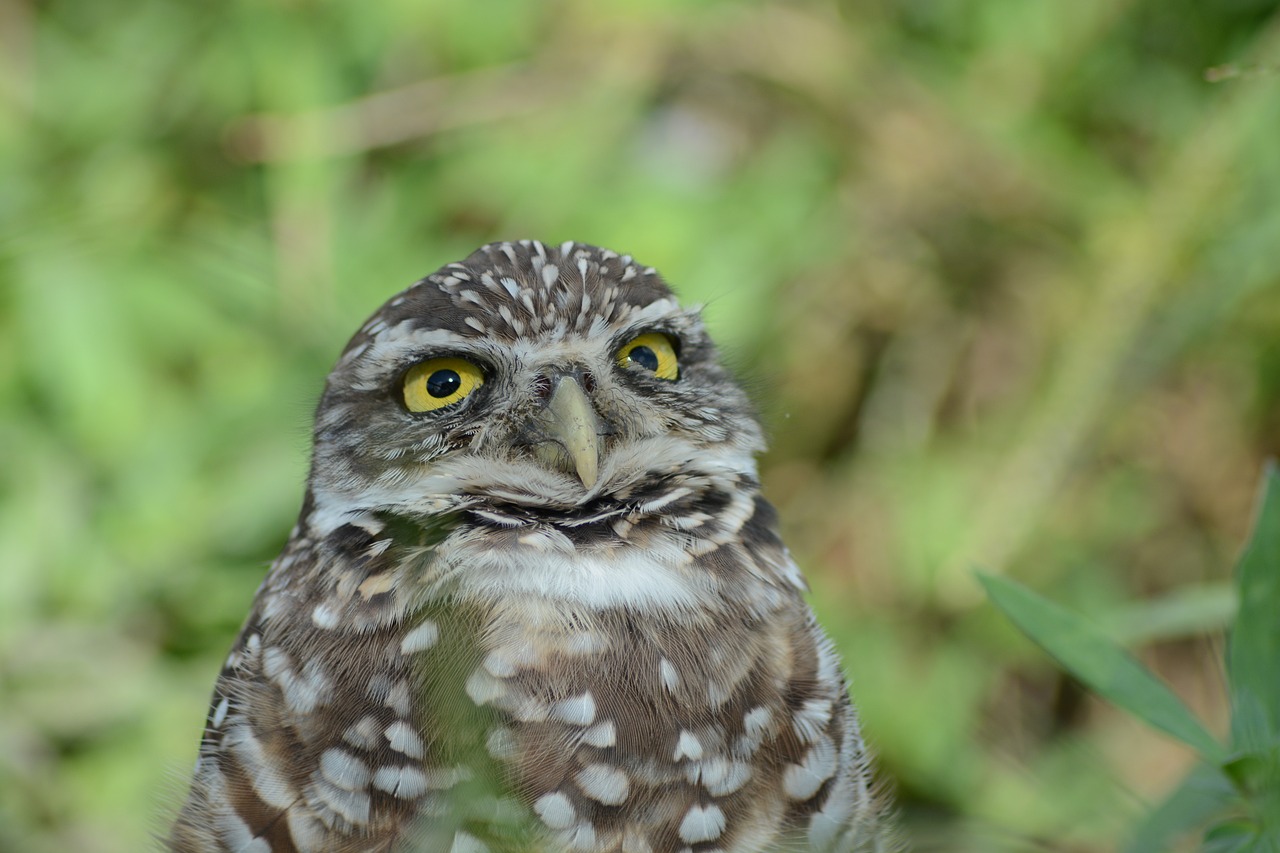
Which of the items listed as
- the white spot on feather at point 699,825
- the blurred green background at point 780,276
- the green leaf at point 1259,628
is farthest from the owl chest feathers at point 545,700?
the blurred green background at point 780,276

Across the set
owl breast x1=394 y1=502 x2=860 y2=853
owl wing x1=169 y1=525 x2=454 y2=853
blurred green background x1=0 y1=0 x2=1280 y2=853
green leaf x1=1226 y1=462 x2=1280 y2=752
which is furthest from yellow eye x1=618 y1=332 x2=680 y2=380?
blurred green background x1=0 y1=0 x2=1280 y2=853

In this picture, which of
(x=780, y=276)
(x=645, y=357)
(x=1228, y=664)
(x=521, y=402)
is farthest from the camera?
(x=780, y=276)

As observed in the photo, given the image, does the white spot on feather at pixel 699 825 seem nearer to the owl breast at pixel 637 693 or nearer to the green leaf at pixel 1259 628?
the owl breast at pixel 637 693

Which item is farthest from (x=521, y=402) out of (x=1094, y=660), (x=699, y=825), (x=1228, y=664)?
(x=1228, y=664)

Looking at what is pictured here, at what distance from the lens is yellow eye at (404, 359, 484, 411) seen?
1733mm

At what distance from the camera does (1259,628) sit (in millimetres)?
1470

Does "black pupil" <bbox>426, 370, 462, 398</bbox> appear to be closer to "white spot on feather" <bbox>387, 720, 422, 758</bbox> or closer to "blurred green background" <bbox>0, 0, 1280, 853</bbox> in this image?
"white spot on feather" <bbox>387, 720, 422, 758</bbox>

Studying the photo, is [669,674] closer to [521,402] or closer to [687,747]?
[687,747]

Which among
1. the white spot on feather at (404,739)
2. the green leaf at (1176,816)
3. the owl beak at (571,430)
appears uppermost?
the owl beak at (571,430)

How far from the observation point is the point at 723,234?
12.6 feet

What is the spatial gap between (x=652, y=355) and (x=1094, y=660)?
74 centimetres

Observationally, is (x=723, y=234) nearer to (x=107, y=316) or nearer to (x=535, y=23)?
(x=535, y=23)

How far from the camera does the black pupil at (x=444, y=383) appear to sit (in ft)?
5.70

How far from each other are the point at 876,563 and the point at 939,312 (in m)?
0.88
